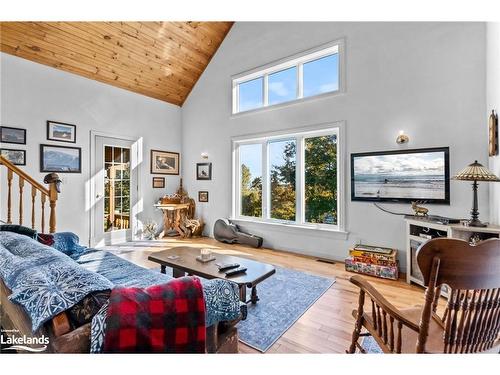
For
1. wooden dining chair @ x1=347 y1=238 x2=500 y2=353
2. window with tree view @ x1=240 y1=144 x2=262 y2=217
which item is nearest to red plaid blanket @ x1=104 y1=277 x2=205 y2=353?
wooden dining chair @ x1=347 y1=238 x2=500 y2=353

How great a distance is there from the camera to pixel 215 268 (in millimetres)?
2240

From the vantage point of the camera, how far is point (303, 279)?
2.94 m

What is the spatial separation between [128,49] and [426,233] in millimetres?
5226

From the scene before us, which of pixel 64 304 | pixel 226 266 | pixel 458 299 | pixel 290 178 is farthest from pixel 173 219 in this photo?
pixel 458 299

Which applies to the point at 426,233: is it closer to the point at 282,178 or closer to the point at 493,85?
the point at 493,85

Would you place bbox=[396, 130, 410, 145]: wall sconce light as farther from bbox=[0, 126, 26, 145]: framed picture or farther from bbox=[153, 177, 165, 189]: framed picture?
bbox=[0, 126, 26, 145]: framed picture

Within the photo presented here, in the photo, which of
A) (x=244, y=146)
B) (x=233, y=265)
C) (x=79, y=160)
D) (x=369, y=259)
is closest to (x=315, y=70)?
(x=244, y=146)

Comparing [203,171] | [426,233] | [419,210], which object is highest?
[203,171]

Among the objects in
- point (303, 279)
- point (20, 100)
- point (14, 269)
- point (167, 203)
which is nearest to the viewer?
point (14, 269)

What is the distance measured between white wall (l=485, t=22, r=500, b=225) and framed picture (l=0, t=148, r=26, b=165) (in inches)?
228

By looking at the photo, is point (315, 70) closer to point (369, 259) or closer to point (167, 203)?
point (369, 259)

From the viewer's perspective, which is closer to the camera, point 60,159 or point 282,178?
point 60,159

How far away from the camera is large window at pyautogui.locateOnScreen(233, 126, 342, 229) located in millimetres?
3881

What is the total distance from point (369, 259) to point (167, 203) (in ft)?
12.9
